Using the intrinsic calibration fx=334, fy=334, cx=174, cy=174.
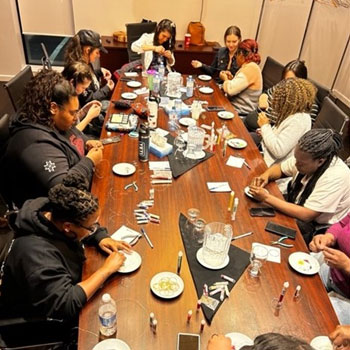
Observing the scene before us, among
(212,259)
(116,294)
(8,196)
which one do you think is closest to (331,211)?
(212,259)

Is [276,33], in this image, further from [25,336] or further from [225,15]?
[25,336]

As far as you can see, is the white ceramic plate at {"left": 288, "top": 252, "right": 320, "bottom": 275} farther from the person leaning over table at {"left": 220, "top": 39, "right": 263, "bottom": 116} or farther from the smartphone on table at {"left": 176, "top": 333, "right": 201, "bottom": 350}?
the person leaning over table at {"left": 220, "top": 39, "right": 263, "bottom": 116}

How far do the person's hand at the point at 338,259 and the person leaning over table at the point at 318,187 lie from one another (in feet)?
0.96

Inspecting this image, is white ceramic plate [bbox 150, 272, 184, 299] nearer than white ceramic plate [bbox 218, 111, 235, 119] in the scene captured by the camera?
Yes

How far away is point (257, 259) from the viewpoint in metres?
1.51

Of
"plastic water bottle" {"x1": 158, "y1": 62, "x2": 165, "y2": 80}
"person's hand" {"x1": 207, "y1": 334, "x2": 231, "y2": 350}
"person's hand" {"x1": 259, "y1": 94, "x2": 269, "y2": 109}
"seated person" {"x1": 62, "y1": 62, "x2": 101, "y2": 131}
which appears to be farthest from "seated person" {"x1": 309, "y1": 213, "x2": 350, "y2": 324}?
"plastic water bottle" {"x1": 158, "y1": 62, "x2": 165, "y2": 80}

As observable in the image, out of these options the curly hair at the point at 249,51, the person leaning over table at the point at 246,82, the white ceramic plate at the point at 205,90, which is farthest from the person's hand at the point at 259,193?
the curly hair at the point at 249,51

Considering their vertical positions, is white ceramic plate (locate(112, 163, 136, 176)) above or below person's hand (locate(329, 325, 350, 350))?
below

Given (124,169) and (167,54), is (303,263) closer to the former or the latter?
Result: (124,169)

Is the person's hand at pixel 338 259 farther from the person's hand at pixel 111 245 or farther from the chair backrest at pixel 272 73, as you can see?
the chair backrest at pixel 272 73

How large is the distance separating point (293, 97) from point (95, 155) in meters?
Answer: 1.43

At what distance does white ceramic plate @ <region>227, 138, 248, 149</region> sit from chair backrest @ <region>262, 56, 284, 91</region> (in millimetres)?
1740

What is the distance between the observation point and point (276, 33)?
17.1ft

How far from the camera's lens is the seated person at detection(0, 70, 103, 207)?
1.75m
